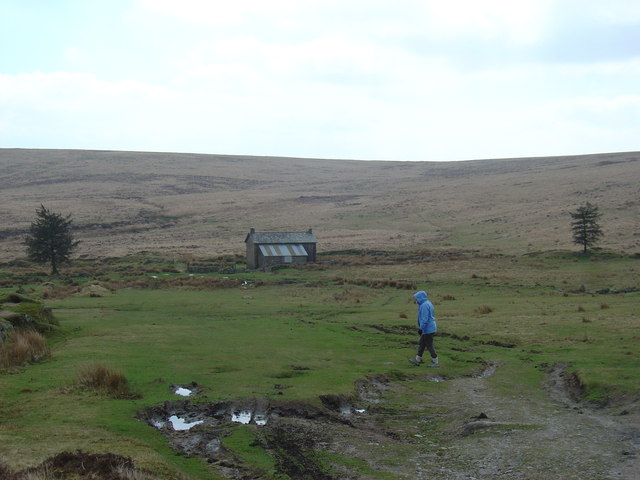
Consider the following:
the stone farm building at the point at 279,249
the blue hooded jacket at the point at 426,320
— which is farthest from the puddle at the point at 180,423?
the stone farm building at the point at 279,249

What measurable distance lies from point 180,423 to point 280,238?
56.3 metres

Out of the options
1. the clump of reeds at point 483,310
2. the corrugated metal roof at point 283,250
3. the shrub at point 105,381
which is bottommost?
the clump of reeds at point 483,310

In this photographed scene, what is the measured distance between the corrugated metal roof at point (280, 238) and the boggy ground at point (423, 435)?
52.1 m

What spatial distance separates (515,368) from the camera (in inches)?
789

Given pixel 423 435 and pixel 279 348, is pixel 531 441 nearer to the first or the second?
pixel 423 435

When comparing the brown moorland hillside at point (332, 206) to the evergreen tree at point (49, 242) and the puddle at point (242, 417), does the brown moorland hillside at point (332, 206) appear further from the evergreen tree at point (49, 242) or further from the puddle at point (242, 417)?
the puddle at point (242, 417)

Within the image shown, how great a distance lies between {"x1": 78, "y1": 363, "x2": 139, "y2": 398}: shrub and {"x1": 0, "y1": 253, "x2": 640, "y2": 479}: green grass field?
0.78 feet

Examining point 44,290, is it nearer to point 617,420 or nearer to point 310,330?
point 310,330

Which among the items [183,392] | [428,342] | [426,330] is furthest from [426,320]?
[183,392]

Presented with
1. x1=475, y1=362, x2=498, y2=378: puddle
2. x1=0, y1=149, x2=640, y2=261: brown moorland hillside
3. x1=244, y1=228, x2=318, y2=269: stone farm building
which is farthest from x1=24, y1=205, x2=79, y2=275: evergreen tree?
x1=475, y1=362, x2=498, y2=378: puddle

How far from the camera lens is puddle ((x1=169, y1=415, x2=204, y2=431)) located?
13297 mm

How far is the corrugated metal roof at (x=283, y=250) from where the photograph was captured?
6731 cm

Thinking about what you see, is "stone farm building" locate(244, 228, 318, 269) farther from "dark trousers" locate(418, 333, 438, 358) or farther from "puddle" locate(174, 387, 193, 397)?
"puddle" locate(174, 387, 193, 397)

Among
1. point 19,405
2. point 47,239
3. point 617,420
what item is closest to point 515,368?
point 617,420
